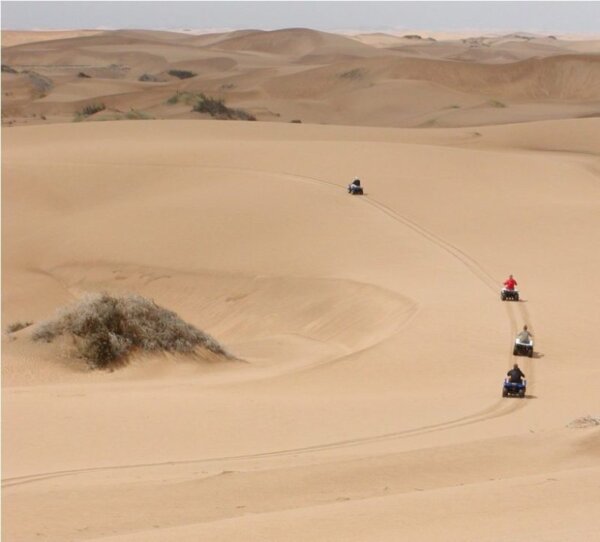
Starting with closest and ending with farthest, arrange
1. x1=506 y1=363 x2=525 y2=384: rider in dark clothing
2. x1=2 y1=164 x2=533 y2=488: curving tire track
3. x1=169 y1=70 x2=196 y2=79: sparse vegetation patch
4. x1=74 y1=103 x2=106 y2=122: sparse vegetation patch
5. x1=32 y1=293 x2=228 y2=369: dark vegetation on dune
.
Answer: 1. x1=2 y1=164 x2=533 y2=488: curving tire track
2. x1=506 y1=363 x2=525 y2=384: rider in dark clothing
3. x1=32 y1=293 x2=228 y2=369: dark vegetation on dune
4. x1=74 y1=103 x2=106 y2=122: sparse vegetation patch
5. x1=169 y1=70 x2=196 y2=79: sparse vegetation patch

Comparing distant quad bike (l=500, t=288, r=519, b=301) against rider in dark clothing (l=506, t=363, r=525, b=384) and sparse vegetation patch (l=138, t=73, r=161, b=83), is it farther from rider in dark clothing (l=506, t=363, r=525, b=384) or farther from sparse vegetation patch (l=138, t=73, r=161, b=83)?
sparse vegetation patch (l=138, t=73, r=161, b=83)

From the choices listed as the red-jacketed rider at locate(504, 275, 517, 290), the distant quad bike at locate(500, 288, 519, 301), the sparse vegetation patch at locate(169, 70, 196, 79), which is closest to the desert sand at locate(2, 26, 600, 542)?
the distant quad bike at locate(500, 288, 519, 301)

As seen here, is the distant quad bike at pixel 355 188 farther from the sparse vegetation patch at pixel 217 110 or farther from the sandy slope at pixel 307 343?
the sparse vegetation patch at pixel 217 110

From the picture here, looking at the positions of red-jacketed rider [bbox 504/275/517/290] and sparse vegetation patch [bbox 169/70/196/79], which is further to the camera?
sparse vegetation patch [bbox 169/70/196/79]

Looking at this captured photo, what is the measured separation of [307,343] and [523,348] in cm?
375

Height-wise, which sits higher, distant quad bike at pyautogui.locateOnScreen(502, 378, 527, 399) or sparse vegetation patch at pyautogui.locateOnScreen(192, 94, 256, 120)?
sparse vegetation patch at pyautogui.locateOnScreen(192, 94, 256, 120)

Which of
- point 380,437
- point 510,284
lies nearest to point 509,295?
point 510,284

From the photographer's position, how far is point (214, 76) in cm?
7288

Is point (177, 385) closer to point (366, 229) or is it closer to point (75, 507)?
point (75, 507)

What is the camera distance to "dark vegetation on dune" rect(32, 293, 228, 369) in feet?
49.2

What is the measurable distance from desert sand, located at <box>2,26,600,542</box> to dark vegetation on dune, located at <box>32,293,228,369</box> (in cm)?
23

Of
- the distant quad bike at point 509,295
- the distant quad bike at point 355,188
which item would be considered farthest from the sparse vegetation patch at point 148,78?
the distant quad bike at point 509,295

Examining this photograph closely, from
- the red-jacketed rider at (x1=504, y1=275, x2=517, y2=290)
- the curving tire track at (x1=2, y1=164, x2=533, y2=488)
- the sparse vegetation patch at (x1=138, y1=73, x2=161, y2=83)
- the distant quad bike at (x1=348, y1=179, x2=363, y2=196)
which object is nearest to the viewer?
the curving tire track at (x1=2, y1=164, x2=533, y2=488)

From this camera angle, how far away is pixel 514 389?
44.4 ft
